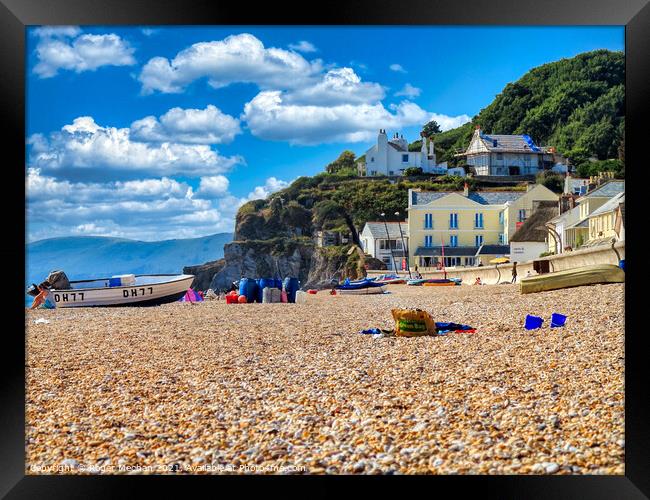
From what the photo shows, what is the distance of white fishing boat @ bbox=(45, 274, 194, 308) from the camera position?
17.3m

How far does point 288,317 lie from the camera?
13.5m

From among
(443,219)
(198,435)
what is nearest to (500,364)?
(198,435)

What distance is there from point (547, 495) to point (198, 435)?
8.36ft

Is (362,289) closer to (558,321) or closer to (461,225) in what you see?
(461,225)

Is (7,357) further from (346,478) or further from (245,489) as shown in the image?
(346,478)

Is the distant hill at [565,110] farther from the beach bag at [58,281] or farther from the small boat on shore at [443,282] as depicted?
the beach bag at [58,281]

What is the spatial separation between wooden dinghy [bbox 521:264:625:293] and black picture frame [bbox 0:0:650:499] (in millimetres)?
9621

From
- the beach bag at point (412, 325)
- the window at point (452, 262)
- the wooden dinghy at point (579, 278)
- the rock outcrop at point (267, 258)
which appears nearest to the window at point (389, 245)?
the window at point (452, 262)

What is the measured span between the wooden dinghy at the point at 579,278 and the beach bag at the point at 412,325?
4.87m

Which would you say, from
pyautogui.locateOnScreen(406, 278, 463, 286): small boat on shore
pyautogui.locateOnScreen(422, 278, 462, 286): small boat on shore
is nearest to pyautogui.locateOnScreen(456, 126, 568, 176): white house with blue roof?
pyautogui.locateOnScreen(406, 278, 463, 286): small boat on shore

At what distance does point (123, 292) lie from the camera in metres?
17.6

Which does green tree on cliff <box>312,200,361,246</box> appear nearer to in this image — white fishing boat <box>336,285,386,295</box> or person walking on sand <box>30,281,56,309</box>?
white fishing boat <box>336,285,386,295</box>
